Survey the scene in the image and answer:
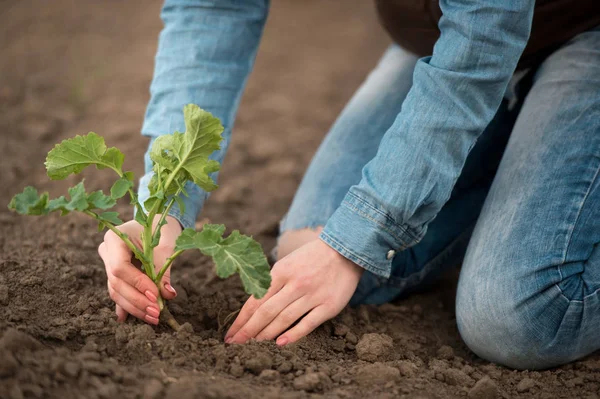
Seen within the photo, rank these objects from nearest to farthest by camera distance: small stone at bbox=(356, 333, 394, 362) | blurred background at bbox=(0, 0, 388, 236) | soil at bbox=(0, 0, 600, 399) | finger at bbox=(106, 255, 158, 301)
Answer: soil at bbox=(0, 0, 600, 399) < finger at bbox=(106, 255, 158, 301) < small stone at bbox=(356, 333, 394, 362) < blurred background at bbox=(0, 0, 388, 236)

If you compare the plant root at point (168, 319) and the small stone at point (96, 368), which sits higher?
the small stone at point (96, 368)

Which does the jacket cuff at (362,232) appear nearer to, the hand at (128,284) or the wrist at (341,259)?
the wrist at (341,259)

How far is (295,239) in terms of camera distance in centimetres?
189

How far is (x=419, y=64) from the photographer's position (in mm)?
1432

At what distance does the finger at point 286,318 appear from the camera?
1388mm

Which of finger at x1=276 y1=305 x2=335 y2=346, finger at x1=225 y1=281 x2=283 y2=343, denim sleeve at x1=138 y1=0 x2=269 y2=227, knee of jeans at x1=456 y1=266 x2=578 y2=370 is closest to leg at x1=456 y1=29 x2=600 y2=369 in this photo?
knee of jeans at x1=456 y1=266 x2=578 y2=370

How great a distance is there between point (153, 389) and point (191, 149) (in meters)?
0.47

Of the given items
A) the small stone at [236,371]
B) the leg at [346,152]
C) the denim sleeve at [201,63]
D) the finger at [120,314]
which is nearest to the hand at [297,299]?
the small stone at [236,371]

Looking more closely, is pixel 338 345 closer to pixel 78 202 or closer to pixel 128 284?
pixel 128 284

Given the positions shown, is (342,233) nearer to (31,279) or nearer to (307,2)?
(31,279)

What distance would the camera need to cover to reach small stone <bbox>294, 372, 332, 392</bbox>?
127 cm

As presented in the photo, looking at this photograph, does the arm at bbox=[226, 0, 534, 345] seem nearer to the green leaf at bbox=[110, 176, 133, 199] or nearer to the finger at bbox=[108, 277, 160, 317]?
the finger at bbox=[108, 277, 160, 317]

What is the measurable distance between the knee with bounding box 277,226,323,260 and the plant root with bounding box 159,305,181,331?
0.51 m

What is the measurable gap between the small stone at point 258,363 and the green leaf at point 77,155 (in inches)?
19.6
